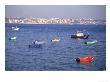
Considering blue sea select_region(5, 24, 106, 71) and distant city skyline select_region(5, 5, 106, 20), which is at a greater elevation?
distant city skyline select_region(5, 5, 106, 20)

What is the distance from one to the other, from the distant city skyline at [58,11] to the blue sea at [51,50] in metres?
0.15

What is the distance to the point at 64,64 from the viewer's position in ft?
21.6

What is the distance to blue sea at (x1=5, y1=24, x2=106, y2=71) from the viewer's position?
6.54 m

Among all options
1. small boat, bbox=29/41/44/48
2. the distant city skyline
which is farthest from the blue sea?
the distant city skyline

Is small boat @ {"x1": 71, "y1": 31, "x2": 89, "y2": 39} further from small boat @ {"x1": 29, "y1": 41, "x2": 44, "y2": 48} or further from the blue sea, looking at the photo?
small boat @ {"x1": 29, "y1": 41, "x2": 44, "y2": 48}

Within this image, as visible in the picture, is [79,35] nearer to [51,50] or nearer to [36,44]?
[51,50]

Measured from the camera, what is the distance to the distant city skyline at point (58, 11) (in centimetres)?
649

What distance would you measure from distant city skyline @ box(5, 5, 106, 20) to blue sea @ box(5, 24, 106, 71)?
15cm

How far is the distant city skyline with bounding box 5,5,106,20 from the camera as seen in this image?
6.49m

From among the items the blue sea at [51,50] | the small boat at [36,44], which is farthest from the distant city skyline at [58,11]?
the small boat at [36,44]

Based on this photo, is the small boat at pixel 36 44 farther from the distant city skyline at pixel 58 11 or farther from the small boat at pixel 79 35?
the small boat at pixel 79 35

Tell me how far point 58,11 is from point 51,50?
1.98 ft

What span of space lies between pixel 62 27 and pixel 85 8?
45cm

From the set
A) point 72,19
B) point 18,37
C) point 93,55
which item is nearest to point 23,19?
point 18,37
